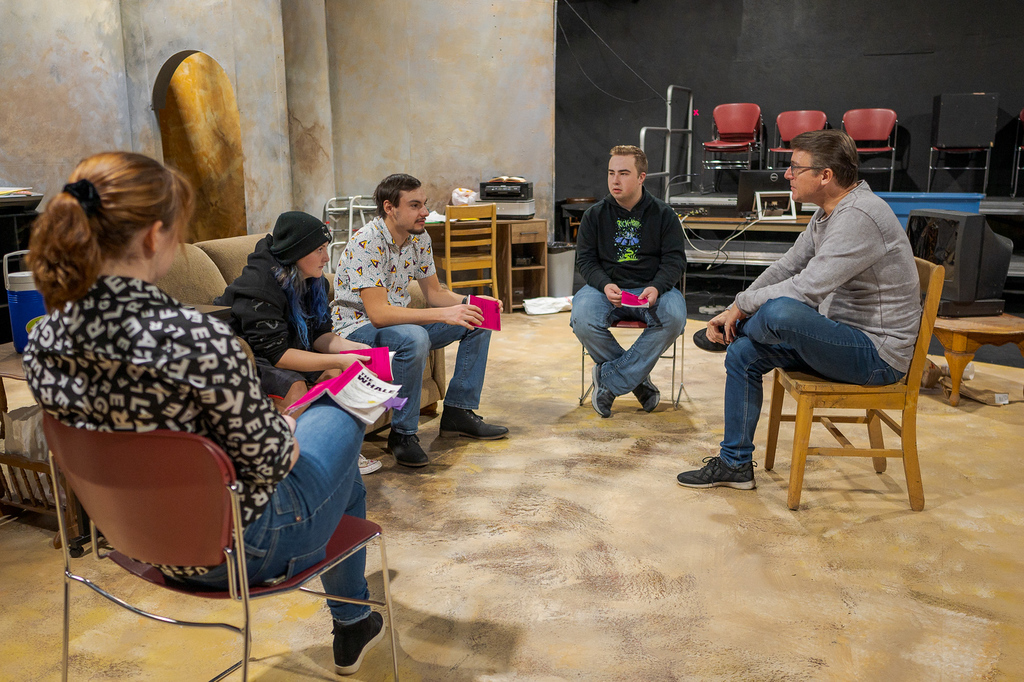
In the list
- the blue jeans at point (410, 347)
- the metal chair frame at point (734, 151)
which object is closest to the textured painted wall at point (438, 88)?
the metal chair frame at point (734, 151)

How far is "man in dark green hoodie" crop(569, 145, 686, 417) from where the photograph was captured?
368 cm

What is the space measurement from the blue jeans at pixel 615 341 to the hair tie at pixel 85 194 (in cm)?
272

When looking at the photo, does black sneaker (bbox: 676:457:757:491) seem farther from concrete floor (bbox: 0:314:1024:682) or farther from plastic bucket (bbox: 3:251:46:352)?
plastic bucket (bbox: 3:251:46:352)

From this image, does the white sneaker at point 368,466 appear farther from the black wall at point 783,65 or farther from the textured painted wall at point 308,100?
the black wall at point 783,65

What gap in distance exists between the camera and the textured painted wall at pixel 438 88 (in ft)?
22.1

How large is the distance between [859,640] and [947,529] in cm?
84

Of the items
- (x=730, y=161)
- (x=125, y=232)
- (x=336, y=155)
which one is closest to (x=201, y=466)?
(x=125, y=232)

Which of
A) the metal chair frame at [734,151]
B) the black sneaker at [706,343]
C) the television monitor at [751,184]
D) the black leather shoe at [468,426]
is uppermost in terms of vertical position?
the metal chair frame at [734,151]

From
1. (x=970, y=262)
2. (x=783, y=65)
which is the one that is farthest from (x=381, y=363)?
(x=783, y=65)

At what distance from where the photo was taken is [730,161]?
29.6 feet

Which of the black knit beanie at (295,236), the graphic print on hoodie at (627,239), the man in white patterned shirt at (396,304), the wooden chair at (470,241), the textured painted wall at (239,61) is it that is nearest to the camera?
the black knit beanie at (295,236)

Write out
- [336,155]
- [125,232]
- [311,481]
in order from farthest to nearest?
[336,155], [311,481], [125,232]

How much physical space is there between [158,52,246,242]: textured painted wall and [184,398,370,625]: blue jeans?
17.6ft

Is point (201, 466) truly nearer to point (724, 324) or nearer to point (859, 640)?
point (859, 640)
